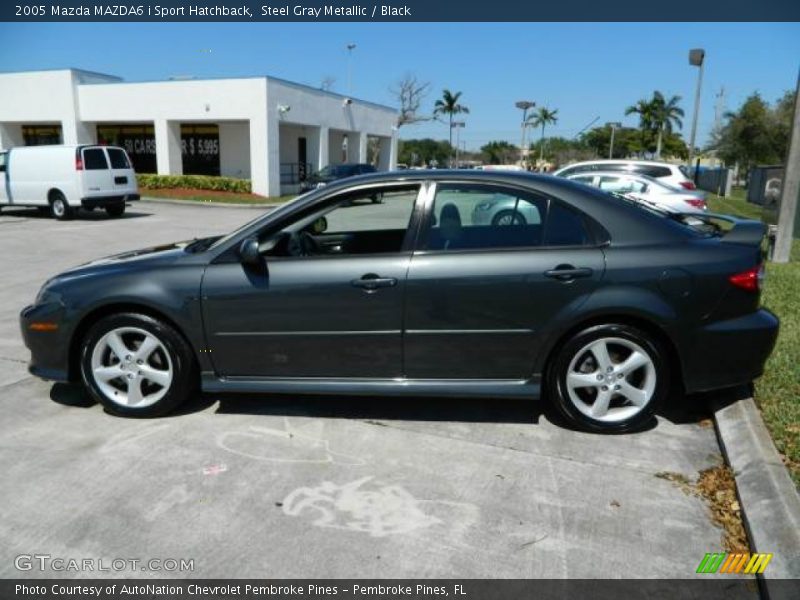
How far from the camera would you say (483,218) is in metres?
4.00

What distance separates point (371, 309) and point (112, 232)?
42.7 ft

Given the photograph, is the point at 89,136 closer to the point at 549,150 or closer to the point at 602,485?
the point at 602,485

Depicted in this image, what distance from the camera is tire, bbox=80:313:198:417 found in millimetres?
3996

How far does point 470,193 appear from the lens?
13.1ft

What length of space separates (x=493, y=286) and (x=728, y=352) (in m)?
1.47

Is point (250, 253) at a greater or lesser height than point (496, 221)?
lesser

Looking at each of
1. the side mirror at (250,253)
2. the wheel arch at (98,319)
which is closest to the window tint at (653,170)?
the side mirror at (250,253)

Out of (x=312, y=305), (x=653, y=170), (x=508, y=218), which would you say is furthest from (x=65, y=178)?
(x=508, y=218)

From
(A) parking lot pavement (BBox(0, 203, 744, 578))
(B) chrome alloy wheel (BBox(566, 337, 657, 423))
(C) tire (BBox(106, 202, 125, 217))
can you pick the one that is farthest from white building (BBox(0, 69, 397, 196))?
(B) chrome alloy wheel (BBox(566, 337, 657, 423))

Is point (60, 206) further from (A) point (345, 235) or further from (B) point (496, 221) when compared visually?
(B) point (496, 221)

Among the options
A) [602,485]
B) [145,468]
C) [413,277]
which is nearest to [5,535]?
[145,468]

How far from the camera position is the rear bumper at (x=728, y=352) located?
3711 mm

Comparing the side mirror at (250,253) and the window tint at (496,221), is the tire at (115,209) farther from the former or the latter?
the window tint at (496,221)

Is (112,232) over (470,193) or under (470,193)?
under
